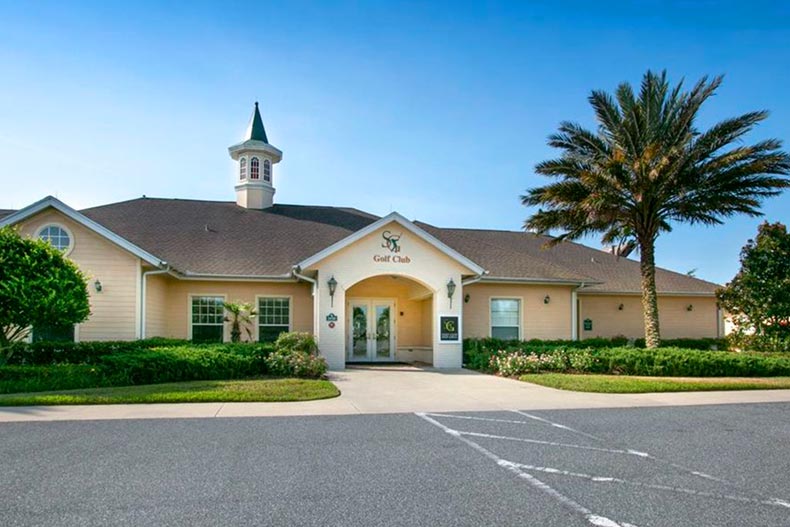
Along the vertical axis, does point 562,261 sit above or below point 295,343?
above

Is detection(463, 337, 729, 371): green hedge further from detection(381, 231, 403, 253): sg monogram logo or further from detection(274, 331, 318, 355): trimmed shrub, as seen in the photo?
detection(274, 331, 318, 355): trimmed shrub

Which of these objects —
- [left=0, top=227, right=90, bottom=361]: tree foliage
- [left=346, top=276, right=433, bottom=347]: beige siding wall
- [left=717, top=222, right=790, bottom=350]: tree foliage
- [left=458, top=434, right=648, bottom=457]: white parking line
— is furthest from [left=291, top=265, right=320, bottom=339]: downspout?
[left=717, top=222, right=790, bottom=350]: tree foliage

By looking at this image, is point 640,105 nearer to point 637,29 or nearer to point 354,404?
point 637,29

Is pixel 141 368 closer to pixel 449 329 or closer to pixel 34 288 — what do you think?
pixel 34 288

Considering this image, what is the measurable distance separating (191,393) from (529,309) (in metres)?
13.6

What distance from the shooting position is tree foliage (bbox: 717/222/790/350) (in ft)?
70.7

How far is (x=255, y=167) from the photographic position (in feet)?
86.9

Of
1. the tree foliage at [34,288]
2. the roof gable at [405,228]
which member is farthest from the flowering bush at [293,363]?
the tree foliage at [34,288]

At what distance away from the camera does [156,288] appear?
62.2ft

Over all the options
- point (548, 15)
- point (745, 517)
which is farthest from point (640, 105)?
point (745, 517)

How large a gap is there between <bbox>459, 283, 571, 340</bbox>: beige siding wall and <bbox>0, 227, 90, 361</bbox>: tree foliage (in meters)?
12.5

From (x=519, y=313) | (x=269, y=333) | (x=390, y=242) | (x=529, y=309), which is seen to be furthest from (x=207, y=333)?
(x=529, y=309)

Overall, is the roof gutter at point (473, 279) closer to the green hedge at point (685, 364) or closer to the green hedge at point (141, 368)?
the green hedge at point (685, 364)

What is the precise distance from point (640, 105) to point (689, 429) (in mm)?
12743
